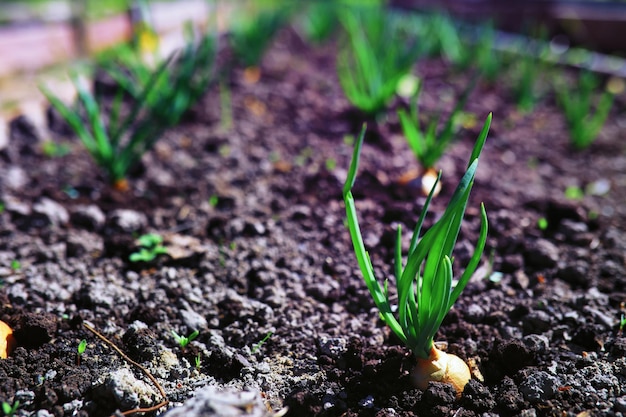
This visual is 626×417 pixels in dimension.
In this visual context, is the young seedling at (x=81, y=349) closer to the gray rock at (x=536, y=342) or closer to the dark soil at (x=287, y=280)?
the dark soil at (x=287, y=280)

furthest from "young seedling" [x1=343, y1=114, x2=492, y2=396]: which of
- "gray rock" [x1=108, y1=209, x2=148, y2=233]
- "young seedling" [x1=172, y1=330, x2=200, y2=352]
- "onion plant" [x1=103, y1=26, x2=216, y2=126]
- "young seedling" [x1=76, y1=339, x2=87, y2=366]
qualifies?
"onion plant" [x1=103, y1=26, x2=216, y2=126]

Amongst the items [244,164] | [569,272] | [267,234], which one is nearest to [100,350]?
[267,234]

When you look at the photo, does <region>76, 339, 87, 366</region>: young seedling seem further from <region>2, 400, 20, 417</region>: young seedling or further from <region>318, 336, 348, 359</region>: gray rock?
Result: <region>318, 336, 348, 359</region>: gray rock

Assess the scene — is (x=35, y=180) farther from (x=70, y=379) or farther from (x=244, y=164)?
(x=70, y=379)

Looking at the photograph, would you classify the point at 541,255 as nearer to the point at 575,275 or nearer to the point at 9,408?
the point at 575,275

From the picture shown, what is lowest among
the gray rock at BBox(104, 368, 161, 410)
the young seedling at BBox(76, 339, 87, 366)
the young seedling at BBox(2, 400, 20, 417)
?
the young seedling at BBox(2, 400, 20, 417)
